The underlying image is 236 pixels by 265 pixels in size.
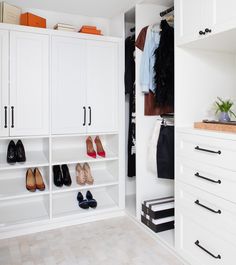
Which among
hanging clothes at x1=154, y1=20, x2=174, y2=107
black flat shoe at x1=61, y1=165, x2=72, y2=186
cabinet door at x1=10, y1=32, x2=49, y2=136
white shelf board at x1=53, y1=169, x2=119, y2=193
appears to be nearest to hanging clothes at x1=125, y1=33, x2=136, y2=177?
white shelf board at x1=53, y1=169, x2=119, y2=193

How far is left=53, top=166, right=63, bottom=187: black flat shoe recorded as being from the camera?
2.73 metres

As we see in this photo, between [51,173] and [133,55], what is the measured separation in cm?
148

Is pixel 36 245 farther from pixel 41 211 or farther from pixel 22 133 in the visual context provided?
pixel 22 133

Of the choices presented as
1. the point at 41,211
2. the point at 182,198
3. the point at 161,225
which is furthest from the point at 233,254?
the point at 41,211

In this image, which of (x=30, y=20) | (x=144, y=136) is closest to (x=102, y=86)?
(x=144, y=136)

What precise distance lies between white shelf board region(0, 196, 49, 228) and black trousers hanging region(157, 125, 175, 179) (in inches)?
47.8

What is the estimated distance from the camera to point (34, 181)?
267 centimetres

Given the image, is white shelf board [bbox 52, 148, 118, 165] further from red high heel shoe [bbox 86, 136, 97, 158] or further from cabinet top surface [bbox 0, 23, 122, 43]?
cabinet top surface [bbox 0, 23, 122, 43]

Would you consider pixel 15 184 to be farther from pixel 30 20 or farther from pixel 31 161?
pixel 30 20

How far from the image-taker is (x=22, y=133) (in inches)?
96.7

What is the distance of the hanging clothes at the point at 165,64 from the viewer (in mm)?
2375

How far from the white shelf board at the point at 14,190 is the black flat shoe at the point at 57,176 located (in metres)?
0.11

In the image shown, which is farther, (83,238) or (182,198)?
(83,238)

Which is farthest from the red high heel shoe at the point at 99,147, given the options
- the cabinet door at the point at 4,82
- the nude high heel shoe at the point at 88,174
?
the cabinet door at the point at 4,82
